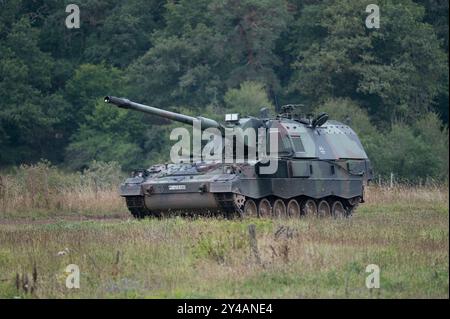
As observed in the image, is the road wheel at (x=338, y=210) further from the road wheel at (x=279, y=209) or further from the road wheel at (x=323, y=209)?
the road wheel at (x=279, y=209)

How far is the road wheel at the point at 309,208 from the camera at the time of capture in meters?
26.1

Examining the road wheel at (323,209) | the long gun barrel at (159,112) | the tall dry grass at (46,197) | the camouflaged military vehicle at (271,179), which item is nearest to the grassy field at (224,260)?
the camouflaged military vehicle at (271,179)

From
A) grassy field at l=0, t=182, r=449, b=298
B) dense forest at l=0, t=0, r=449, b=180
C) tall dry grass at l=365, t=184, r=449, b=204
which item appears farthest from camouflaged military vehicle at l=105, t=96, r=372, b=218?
dense forest at l=0, t=0, r=449, b=180

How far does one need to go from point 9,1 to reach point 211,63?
878 cm

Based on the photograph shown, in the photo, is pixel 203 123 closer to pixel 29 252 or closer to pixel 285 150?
pixel 285 150

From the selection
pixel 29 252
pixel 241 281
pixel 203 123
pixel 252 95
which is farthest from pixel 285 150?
pixel 252 95

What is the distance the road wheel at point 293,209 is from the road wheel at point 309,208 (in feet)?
0.47

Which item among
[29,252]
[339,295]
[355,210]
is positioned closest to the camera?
[339,295]

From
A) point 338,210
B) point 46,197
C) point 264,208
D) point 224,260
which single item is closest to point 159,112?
point 264,208

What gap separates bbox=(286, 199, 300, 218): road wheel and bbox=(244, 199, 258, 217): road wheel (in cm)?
141

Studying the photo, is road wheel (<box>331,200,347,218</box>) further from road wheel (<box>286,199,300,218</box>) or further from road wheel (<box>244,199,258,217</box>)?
road wheel (<box>244,199,258,217</box>)

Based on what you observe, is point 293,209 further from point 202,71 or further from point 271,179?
point 202,71

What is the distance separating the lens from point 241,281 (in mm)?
14617

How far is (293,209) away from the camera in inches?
1020
